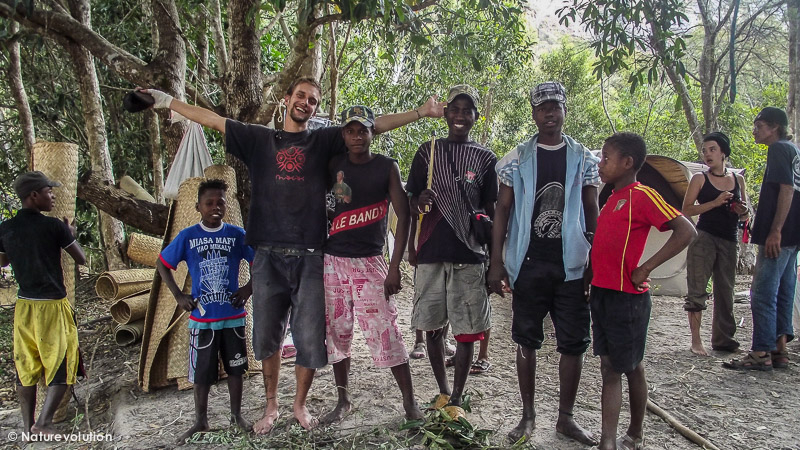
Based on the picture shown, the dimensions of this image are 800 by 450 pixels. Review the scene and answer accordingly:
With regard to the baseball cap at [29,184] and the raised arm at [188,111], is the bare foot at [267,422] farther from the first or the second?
the baseball cap at [29,184]

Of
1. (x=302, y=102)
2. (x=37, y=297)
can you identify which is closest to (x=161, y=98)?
(x=302, y=102)

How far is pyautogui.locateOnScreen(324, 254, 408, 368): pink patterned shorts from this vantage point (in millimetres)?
3162

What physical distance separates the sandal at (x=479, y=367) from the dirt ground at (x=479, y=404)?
6 centimetres

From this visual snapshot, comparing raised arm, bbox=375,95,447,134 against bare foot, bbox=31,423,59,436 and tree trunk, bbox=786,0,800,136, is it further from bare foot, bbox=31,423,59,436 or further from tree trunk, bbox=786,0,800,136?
tree trunk, bbox=786,0,800,136

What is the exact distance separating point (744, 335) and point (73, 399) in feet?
20.4

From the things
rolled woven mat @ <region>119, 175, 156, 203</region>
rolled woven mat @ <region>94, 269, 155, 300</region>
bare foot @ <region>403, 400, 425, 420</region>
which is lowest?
bare foot @ <region>403, 400, 425, 420</region>

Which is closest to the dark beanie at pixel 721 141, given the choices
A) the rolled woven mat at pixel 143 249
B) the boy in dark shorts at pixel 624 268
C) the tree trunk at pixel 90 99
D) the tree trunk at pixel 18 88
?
the boy in dark shorts at pixel 624 268

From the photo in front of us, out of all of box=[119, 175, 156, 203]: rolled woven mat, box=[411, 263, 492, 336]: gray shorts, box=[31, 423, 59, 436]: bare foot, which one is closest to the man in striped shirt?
box=[411, 263, 492, 336]: gray shorts

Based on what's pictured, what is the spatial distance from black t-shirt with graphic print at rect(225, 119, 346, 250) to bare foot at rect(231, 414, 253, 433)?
1051mm

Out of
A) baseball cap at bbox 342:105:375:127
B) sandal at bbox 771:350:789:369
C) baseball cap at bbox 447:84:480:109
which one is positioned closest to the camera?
baseball cap at bbox 342:105:375:127

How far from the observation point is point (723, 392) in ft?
13.2

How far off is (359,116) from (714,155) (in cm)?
317

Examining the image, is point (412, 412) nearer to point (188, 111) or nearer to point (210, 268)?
point (210, 268)

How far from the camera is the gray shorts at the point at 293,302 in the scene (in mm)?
3184
